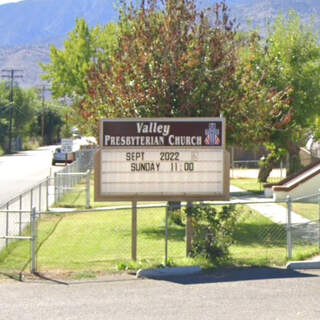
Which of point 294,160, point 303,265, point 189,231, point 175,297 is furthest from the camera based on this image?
point 294,160

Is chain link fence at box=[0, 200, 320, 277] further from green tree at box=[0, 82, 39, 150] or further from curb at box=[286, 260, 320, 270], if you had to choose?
green tree at box=[0, 82, 39, 150]

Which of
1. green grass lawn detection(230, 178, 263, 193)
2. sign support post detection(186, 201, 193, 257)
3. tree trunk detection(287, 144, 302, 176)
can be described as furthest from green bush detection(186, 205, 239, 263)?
tree trunk detection(287, 144, 302, 176)

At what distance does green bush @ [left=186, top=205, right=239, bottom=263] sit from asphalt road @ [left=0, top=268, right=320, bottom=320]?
887 mm

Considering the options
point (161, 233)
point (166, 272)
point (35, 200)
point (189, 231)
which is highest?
point (189, 231)

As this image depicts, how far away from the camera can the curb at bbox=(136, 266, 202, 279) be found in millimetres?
13445

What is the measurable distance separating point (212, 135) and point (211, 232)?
2030 millimetres

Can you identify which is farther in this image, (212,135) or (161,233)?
(161,233)

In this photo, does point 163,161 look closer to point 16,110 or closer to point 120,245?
point 120,245

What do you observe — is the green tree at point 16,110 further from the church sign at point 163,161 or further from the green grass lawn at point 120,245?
the church sign at point 163,161

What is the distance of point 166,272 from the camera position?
13.5 metres

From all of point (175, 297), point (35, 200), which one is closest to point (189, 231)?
point (175, 297)

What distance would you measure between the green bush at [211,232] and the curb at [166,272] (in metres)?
0.97

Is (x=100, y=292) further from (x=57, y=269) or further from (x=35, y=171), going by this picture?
(x=35, y=171)

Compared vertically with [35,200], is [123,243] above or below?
below
